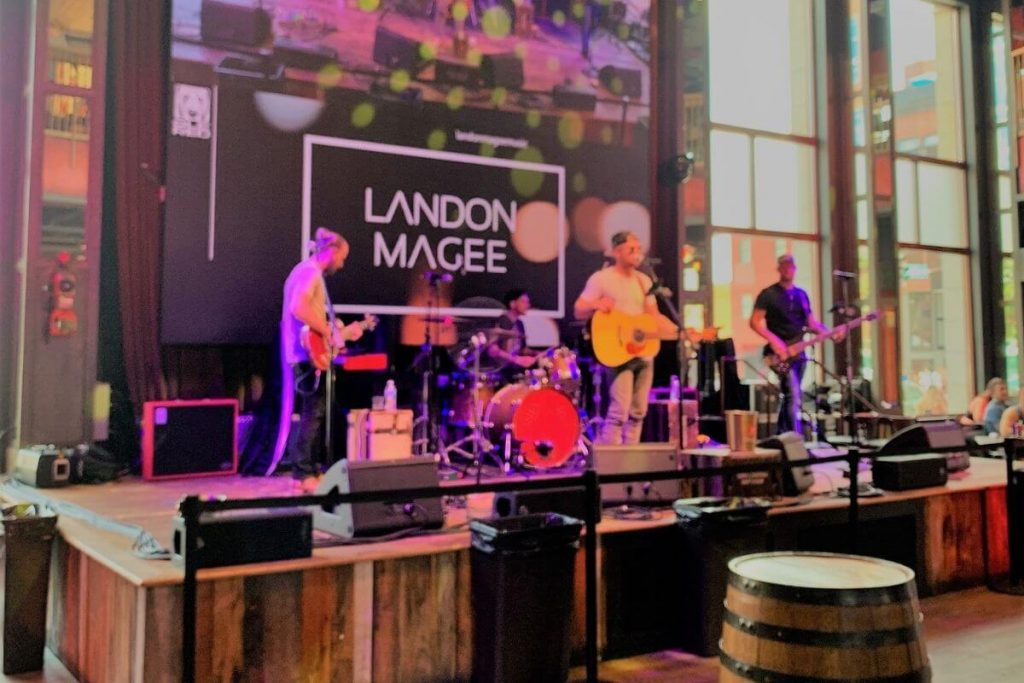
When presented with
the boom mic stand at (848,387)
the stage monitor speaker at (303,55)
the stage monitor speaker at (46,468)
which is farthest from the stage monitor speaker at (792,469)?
the stage monitor speaker at (303,55)

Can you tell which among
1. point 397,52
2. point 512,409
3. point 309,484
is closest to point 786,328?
point 512,409

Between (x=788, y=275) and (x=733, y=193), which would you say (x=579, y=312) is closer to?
(x=788, y=275)

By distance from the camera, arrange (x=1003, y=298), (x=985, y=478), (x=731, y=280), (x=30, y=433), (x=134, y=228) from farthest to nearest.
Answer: (x=1003, y=298), (x=731, y=280), (x=134, y=228), (x=30, y=433), (x=985, y=478)

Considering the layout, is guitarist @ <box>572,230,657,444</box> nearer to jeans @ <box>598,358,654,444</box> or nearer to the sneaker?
jeans @ <box>598,358,654,444</box>

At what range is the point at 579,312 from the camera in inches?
247

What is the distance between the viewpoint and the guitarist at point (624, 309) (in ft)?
20.7

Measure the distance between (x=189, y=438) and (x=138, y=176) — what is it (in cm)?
191

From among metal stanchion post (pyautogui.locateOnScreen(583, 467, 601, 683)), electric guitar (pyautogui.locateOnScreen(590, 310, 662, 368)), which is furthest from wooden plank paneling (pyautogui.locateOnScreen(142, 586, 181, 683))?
electric guitar (pyautogui.locateOnScreen(590, 310, 662, 368))

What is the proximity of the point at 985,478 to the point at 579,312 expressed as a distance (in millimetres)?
2791

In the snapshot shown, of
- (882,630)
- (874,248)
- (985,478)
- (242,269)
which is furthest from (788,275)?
(882,630)

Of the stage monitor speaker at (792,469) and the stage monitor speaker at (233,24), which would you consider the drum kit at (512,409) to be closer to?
the stage monitor speaker at (792,469)

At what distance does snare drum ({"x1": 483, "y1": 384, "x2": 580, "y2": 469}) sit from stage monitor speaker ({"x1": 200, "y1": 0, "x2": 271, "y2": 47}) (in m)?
3.31

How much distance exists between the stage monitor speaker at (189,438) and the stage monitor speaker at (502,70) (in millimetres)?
3594

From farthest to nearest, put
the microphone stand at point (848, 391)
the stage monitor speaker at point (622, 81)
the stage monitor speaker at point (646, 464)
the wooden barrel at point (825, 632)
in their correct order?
the stage monitor speaker at point (622, 81) → the microphone stand at point (848, 391) → the stage monitor speaker at point (646, 464) → the wooden barrel at point (825, 632)
